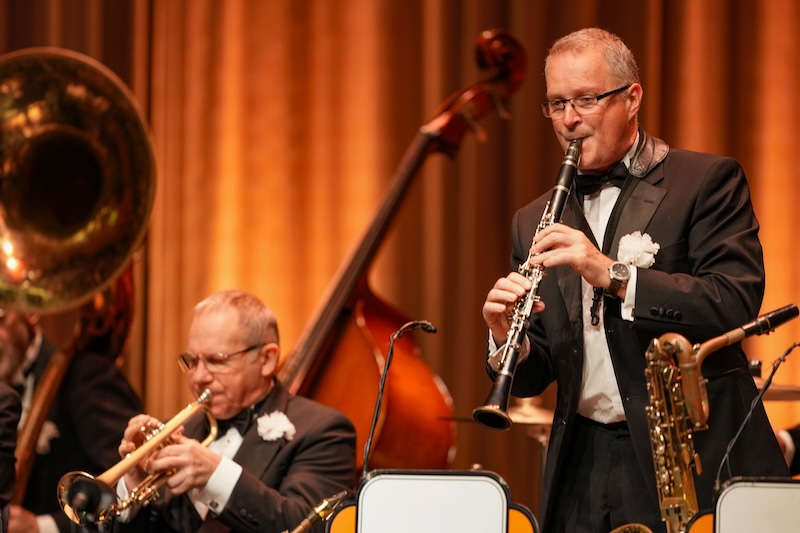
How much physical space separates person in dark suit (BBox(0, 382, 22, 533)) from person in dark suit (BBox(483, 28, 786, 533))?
1.27 metres

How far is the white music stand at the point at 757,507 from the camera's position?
1861 millimetres

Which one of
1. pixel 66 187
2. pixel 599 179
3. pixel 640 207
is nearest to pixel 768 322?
pixel 640 207

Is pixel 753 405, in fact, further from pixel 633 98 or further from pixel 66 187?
pixel 66 187

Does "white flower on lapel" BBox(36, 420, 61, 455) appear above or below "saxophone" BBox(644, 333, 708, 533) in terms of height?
below

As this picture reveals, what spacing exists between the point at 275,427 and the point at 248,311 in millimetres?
316

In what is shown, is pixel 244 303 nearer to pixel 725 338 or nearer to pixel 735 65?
pixel 725 338

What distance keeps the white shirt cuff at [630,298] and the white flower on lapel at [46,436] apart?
2.43 m

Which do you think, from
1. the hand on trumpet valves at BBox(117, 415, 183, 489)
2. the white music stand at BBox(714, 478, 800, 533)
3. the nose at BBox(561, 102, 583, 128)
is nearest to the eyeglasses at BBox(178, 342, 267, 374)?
the hand on trumpet valves at BBox(117, 415, 183, 489)

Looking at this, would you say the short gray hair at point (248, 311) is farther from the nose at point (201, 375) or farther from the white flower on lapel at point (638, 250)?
the white flower on lapel at point (638, 250)

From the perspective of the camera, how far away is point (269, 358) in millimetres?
3264

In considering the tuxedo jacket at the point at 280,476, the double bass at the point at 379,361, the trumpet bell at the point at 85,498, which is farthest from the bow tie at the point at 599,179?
the double bass at the point at 379,361

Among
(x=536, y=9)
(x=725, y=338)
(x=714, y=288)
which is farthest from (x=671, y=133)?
(x=725, y=338)

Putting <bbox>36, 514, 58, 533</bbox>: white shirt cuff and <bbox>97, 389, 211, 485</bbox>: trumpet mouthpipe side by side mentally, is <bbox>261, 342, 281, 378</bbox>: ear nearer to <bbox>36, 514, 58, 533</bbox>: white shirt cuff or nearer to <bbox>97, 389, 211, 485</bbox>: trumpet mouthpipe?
<bbox>97, 389, 211, 485</bbox>: trumpet mouthpipe

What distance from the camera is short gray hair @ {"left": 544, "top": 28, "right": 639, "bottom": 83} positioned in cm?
254
